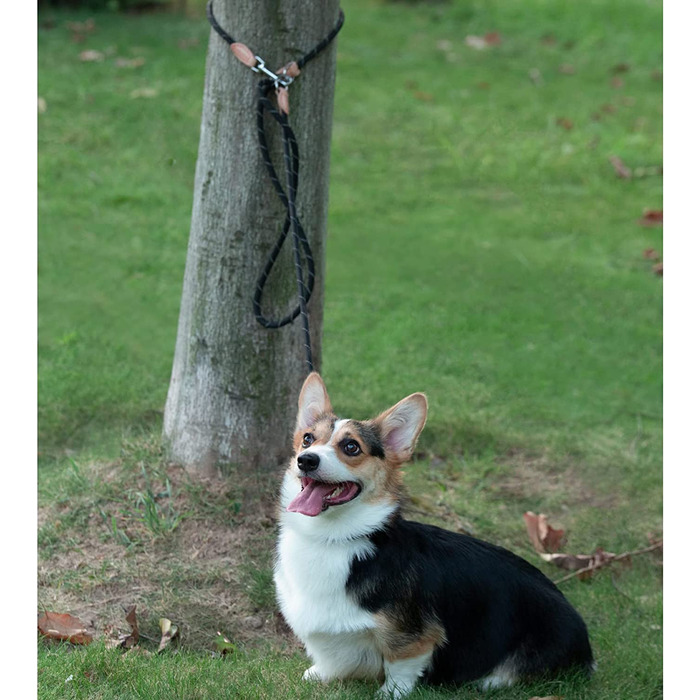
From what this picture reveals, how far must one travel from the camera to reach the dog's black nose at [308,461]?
129 inches

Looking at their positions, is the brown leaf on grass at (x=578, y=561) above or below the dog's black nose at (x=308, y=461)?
below

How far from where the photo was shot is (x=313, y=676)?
3756 millimetres

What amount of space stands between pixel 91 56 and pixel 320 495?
7945mm

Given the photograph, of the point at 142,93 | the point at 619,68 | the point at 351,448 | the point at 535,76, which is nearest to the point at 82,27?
the point at 142,93

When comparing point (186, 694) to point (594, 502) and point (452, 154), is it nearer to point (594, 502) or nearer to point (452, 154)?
point (594, 502)

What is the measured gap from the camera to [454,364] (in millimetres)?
6727

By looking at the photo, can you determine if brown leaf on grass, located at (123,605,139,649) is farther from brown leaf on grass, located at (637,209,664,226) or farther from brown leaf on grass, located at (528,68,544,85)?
brown leaf on grass, located at (528,68,544,85)

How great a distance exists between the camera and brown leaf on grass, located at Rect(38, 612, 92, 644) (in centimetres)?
397

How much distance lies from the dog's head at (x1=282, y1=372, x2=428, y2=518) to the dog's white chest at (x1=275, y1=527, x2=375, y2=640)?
136 millimetres

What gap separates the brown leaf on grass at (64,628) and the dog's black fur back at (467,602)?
1212 millimetres

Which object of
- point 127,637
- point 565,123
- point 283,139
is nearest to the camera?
point 127,637

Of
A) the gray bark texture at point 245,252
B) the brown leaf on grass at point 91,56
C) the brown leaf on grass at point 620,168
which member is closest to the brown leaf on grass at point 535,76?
the brown leaf on grass at point 620,168

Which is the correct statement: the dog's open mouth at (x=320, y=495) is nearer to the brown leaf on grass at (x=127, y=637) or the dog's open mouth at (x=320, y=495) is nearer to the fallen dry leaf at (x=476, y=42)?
the brown leaf on grass at (x=127, y=637)

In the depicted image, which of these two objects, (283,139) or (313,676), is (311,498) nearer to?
(313,676)
